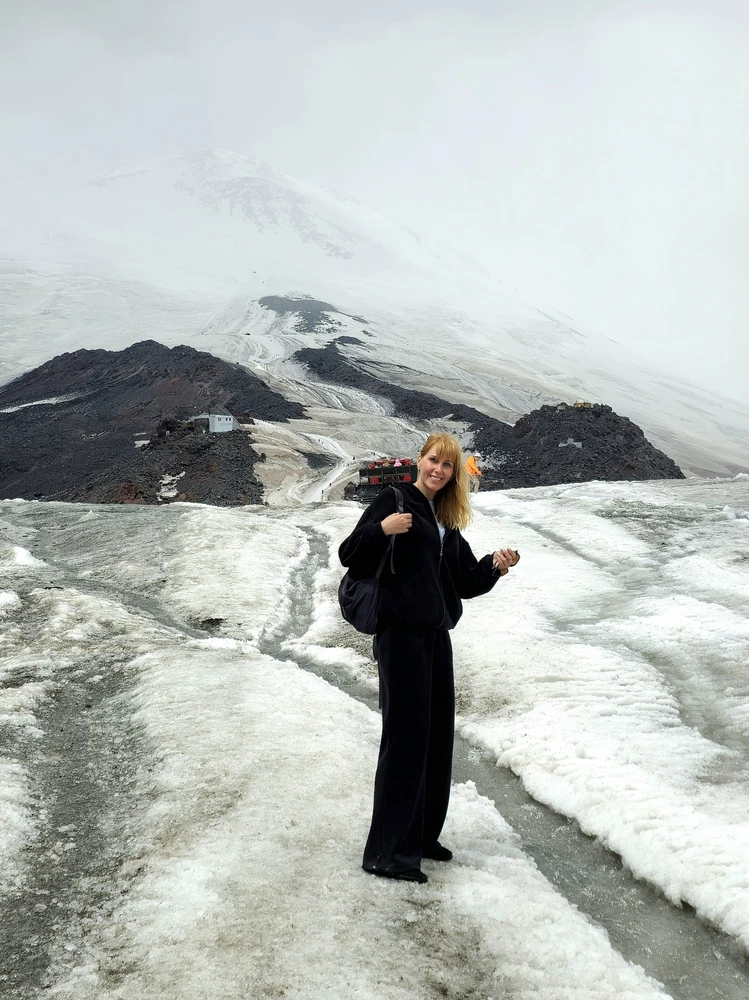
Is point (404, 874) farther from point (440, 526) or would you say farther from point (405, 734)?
point (440, 526)

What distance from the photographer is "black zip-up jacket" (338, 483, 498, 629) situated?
524 centimetres

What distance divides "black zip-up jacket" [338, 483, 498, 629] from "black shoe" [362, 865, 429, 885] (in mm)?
1731

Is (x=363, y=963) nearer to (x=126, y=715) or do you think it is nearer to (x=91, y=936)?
(x=91, y=936)

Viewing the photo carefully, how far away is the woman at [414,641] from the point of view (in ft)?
17.3

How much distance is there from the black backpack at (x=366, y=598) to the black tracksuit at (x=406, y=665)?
0.04 m

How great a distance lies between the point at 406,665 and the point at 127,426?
289ft

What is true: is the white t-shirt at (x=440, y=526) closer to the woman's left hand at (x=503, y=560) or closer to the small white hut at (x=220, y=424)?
the woman's left hand at (x=503, y=560)

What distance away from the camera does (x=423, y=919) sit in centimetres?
505

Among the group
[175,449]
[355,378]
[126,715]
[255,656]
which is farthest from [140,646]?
[355,378]

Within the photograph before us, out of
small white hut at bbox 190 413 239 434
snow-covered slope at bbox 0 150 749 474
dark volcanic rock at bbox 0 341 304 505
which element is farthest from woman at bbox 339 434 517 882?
snow-covered slope at bbox 0 150 749 474

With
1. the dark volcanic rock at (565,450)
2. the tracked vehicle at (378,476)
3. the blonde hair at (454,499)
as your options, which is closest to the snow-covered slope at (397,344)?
the dark volcanic rock at (565,450)

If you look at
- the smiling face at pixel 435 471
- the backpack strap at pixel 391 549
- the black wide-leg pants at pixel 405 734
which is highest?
the smiling face at pixel 435 471

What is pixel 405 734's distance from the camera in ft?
17.4

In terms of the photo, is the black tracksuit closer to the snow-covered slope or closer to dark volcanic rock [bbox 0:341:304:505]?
dark volcanic rock [bbox 0:341:304:505]
